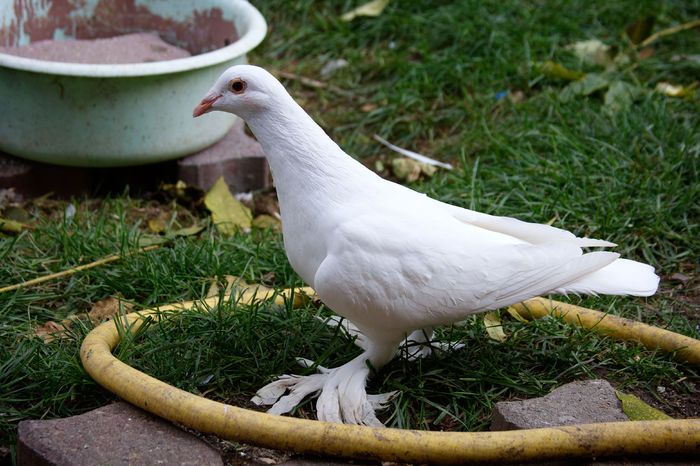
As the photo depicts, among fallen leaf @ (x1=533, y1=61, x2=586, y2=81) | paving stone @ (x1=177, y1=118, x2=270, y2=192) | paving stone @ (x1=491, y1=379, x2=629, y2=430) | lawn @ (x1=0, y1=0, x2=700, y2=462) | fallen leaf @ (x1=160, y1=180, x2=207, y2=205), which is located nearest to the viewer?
paving stone @ (x1=491, y1=379, x2=629, y2=430)

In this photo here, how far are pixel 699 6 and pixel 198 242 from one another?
14.3 feet

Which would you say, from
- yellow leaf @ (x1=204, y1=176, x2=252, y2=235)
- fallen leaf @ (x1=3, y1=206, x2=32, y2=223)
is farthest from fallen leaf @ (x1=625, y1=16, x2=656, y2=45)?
fallen leaf @ (x1=3, y1=206, x2=32, y2=223)

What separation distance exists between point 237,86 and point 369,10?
3410 mm

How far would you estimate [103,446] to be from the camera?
2.16m

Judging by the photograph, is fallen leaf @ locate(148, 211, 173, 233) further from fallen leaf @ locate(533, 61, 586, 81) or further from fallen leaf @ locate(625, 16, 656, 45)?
fallen leaf @ locate(625, 16, 656, 45)

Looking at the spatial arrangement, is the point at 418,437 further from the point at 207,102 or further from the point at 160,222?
the point at 160,222

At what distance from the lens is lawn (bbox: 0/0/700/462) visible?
261 centimetres

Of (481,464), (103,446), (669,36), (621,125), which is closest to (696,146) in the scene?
(621,125)

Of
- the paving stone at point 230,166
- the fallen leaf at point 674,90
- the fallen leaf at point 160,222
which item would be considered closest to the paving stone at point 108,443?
the fallen leaf at point 160,222

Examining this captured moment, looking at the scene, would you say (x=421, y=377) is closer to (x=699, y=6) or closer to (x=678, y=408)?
(x=678, y=408)

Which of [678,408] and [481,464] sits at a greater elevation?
[481,464]

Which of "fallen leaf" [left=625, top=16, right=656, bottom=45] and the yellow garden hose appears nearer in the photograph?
the yellow garden hose

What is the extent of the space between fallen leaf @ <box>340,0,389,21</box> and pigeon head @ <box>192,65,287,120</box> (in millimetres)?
3331

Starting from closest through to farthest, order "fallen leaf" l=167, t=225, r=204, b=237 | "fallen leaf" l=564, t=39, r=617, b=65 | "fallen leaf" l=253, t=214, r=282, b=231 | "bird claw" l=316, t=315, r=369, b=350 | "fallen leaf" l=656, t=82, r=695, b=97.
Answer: "bird claw" l=316, t=315, r=369, b=350
"fallen leaf" l=167, t=225, r=204, b=237
"fallen leaf" l=253, t=214, r=282, b=231
"fallen leaf" l=656, t=82, r=695, b=97
"fallen leaf" l=564, t=39, r=617, b=65
